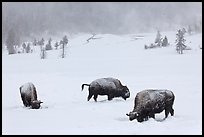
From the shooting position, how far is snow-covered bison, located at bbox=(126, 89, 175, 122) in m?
13.4

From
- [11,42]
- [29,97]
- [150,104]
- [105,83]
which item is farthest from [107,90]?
[11,42]

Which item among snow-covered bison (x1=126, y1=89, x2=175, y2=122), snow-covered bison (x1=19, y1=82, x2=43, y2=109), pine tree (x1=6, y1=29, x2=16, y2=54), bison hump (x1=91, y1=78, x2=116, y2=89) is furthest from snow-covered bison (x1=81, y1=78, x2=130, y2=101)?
pine tree (x1=6, y1=29, x2=16, y2=54)

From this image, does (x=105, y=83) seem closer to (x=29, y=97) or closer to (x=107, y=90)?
(x=107, y=90)

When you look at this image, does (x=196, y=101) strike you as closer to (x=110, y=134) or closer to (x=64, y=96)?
(x=64, y=96)

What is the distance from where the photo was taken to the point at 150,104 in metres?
13.8

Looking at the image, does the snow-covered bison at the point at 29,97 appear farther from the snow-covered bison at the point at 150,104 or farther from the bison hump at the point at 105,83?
the snow-covered bison at the point at 150,104

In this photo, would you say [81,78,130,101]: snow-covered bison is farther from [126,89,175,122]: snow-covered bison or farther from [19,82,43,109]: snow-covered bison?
[126,89,175,122]: snow-covered bison

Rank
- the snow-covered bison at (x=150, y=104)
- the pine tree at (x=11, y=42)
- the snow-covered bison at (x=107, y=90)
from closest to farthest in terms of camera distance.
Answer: the snow-covered bison at (x=150, y=104)
the snow-covered bison at (x=107, y=90)
the pine tree at (x=11, y=42)

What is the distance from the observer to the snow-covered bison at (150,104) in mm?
13427

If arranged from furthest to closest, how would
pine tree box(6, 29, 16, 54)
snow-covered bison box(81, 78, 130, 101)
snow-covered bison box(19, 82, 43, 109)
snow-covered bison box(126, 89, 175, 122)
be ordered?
1. pine tree box(6, 29, 16, 54)
2. snow-covered bison box(81, 78, 130, 101)
3. snow-covered bison box(19, 82, 43, 109)
4. snow-covered bison box(126, 89, 175, 122)

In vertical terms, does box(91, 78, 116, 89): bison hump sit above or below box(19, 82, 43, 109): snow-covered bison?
above

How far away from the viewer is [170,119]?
13891mm

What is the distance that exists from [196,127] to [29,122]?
519 centimetres

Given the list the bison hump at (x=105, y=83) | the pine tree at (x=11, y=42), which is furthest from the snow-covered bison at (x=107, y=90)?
the pine tree at (x=11, y=42)
